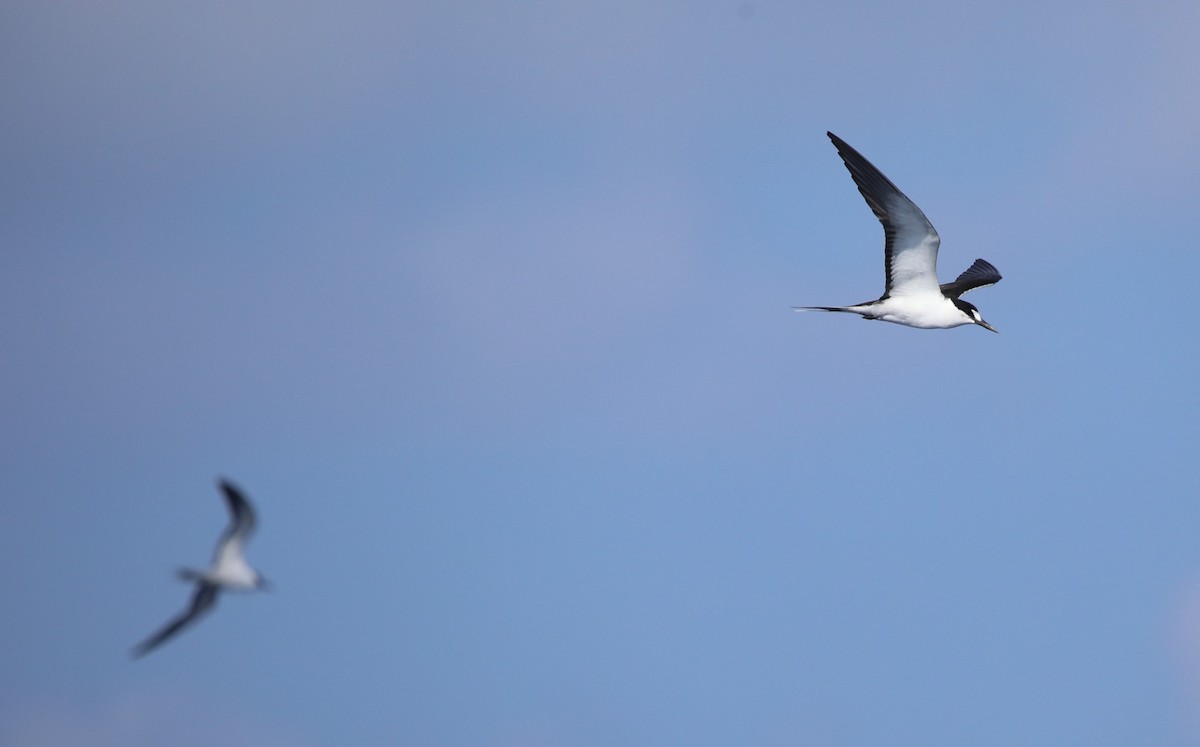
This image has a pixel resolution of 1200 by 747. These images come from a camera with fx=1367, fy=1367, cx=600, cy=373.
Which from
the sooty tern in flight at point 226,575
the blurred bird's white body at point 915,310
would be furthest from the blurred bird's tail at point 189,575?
the blurred bird's white body at point 915,310

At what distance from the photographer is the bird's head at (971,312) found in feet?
101

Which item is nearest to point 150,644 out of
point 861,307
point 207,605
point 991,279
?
point 207,605

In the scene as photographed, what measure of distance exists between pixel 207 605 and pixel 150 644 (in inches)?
121

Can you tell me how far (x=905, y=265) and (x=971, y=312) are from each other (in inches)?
95.3

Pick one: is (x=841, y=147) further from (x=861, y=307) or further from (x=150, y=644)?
(x=150, y=644)

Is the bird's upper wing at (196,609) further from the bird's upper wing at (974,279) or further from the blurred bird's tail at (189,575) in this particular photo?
the bird's upper wing at (974,279)

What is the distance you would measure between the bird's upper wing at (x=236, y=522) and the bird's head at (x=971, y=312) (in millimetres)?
16004

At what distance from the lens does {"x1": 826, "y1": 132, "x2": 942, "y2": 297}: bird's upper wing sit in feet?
92.3

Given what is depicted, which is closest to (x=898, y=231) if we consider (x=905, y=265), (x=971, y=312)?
(x=905, y=265)

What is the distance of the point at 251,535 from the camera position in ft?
84.2

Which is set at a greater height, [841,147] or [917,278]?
[841,147]

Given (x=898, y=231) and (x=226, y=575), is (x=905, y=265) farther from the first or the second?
(x=226, y=575)

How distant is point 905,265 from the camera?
98.3 ft

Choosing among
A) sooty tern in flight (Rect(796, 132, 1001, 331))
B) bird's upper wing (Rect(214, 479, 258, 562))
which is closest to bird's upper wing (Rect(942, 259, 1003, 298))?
sooty tern in flight (Rect(796, 132, 1001, 331))
